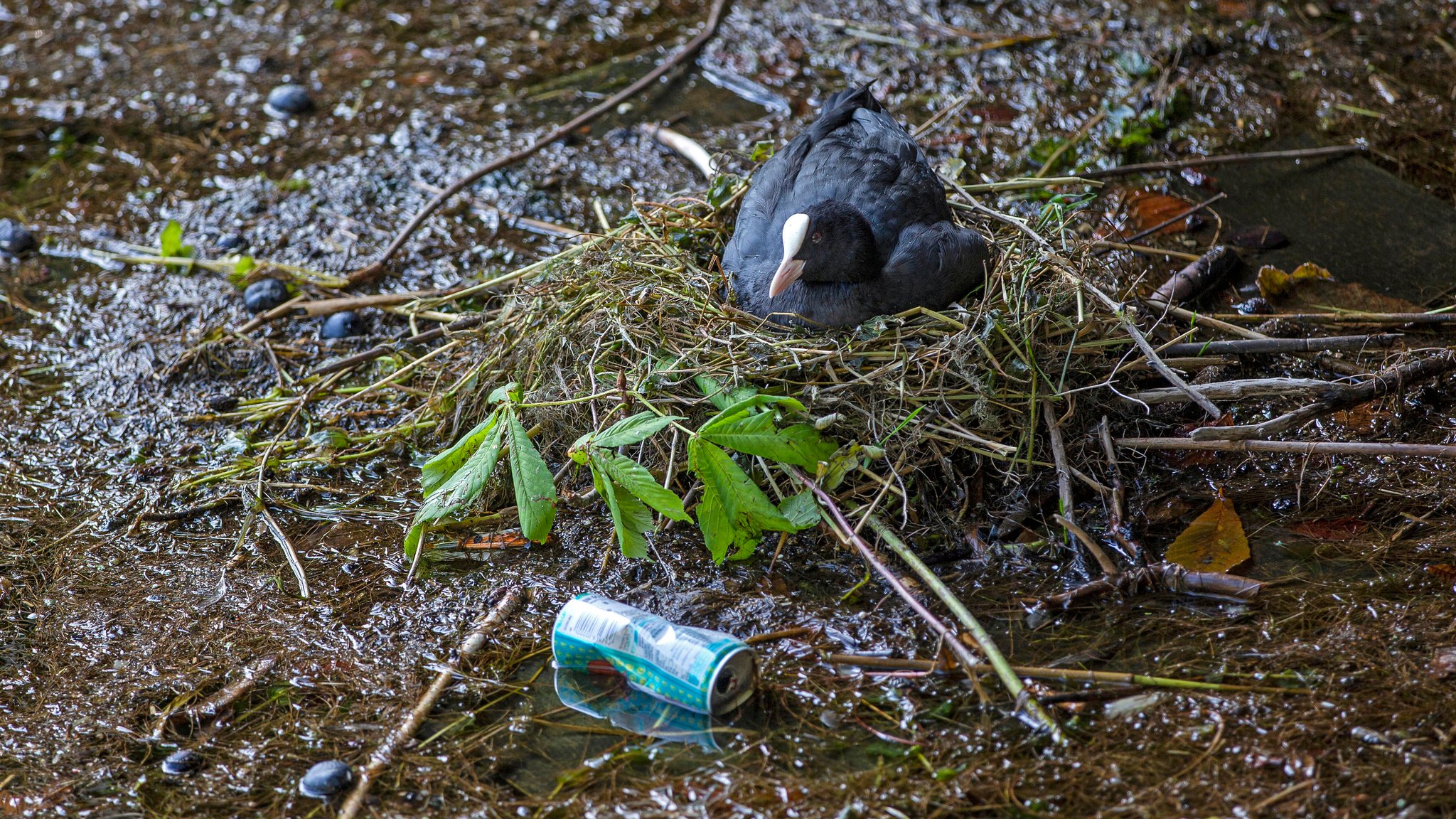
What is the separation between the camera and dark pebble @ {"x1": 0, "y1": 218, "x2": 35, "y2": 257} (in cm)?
468

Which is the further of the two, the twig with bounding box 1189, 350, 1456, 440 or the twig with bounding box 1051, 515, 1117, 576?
the twig with bounding box 1189, 350, 1456, 440

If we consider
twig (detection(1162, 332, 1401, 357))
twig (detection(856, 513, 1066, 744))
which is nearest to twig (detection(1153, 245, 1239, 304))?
twig (detection(1162, 332, 1401, 357))

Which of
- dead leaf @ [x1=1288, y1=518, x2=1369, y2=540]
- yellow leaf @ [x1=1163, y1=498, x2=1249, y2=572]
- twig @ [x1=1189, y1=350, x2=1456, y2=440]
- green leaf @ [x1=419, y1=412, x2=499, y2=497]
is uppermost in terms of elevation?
twig @ [x1=1189, y1=350, x2=1456, y2=440]

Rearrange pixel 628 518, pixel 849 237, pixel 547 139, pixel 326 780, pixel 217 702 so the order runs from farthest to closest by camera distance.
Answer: pixel 547 139 → pixel 849 237 → pixel 628 518 → pixel 217 702 → pixel 326 780

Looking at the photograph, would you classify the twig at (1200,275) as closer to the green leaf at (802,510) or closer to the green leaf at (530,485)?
the green leaf at (802,510)

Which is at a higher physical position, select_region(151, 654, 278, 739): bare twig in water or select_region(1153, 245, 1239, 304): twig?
select_region(1153, 245, 1239, 304): twig

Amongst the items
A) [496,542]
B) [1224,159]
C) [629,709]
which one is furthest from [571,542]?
[1224,159]

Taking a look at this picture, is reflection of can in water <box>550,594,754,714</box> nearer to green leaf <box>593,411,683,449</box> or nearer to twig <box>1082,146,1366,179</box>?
green leaf <box>593,411,683,449</box>

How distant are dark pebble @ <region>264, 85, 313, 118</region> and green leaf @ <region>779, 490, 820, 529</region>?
3.76 meters

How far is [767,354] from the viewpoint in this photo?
2.97 m

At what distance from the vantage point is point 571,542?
306cm

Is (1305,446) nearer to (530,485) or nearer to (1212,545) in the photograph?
(1212,545)

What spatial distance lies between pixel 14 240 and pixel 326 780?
11.7 feet

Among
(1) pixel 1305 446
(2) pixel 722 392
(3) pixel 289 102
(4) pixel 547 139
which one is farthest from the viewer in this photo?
(3) pixel 289 102
